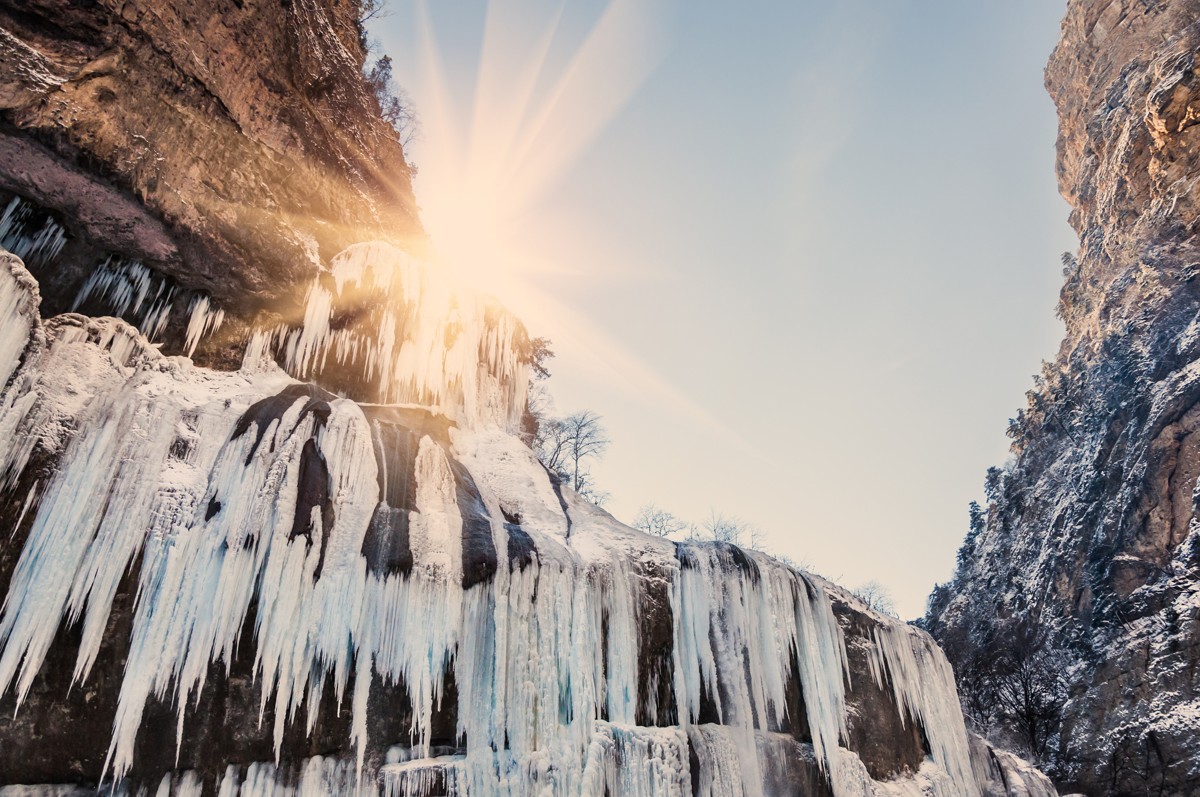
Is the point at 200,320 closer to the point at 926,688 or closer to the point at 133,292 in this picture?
the point at 133,292

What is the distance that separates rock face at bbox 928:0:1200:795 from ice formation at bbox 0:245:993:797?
532 inches

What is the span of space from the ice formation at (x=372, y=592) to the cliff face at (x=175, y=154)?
557 mm

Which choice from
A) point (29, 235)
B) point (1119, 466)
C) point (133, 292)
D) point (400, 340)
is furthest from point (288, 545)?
point (1119, 466)

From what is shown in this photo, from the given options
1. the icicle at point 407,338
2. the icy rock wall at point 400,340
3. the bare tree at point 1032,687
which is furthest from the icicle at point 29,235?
the bare tree at point 1032,687

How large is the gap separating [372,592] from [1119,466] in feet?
94.1

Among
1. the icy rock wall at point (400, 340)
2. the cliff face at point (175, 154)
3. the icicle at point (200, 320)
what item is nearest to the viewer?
the cliff face at point (175, 154)

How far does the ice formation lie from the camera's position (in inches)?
209

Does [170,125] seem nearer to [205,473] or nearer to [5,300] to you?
[5,300]

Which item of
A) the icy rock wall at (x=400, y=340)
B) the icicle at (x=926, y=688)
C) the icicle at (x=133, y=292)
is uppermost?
the icy rock wall at (x=400, y=340)

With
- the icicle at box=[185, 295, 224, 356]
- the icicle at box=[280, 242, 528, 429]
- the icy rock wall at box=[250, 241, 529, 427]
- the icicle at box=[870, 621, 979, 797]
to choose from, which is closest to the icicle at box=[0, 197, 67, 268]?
the icicle at box=[185, 295, 224, 356]

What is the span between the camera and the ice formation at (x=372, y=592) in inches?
209

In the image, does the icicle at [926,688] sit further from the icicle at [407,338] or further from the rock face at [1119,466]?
the rock face at [1119,466]

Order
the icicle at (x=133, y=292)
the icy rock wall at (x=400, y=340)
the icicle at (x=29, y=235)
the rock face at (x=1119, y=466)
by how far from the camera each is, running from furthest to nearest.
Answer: the rock face at (x=1119, y=466) < the icy rock wall at (x=400, y=340) < the icicle at (x=133, y=292) < the icicle at (x=29, y=235)

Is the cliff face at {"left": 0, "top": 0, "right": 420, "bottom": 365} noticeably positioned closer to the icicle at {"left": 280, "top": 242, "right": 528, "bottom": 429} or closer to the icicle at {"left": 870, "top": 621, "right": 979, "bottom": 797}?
the icicle at {"left": 280, "top": 242, "right": 528, "bottom": 429}
